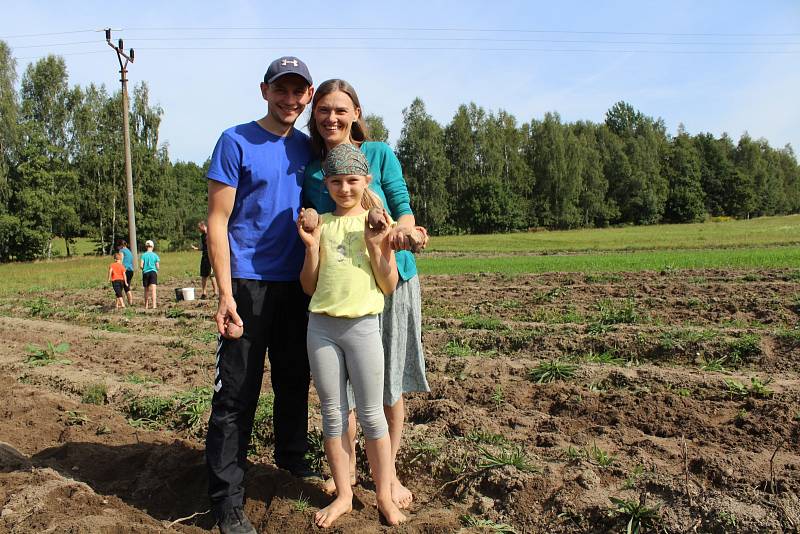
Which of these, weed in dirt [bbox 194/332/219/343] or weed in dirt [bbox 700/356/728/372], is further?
weed in dirt [bbox 194/332/219/343]

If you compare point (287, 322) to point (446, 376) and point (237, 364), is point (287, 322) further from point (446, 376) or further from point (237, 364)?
point (446, 376)

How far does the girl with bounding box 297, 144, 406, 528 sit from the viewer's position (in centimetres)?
300

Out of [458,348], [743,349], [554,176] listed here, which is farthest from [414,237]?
[554,176]

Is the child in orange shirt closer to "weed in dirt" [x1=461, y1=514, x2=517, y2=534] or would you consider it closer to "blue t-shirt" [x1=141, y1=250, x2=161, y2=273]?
"blue t-shirt" [x1=141, y1=250, x2=161, y2=273]

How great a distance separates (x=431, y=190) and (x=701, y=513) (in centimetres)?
5822

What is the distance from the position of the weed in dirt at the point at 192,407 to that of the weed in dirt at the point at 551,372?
308cm

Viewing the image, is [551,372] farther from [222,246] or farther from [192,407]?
[222,246]

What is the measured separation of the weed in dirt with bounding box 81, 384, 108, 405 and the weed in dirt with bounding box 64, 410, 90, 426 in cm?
49

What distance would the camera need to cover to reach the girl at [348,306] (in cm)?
300

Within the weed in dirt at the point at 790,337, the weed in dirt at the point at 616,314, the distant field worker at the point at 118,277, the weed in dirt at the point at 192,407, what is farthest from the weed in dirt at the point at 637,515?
the distant field worker at the point at 118,277

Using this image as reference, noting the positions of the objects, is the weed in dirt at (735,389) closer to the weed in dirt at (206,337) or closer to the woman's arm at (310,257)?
the woman's arm at (310,257)

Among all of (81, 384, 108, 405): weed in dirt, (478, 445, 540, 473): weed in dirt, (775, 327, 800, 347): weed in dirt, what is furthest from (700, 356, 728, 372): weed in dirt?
(81, 384, 108, 405): weed in dirt

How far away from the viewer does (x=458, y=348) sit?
7.43 meters

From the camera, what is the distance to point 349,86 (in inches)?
124
